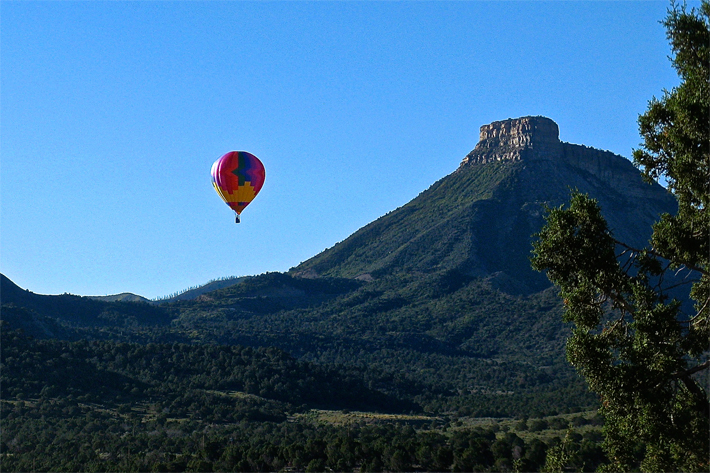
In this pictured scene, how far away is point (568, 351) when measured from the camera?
1653 centimetres

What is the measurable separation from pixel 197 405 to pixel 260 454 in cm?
2162

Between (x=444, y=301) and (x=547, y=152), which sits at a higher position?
(x=547, y=152)

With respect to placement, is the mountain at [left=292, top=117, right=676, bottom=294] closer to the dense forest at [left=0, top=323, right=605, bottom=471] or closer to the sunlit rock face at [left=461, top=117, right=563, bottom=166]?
the sunlit rock face at [left=461, top=117, right=563, bottom=166]

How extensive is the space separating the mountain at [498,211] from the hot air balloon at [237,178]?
219 feet

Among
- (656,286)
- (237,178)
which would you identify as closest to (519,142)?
(237,178)

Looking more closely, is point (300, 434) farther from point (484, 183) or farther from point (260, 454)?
point (484, 183)

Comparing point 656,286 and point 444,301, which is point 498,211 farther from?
point 656,286

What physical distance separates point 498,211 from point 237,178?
87379 mm

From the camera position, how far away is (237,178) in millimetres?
48531

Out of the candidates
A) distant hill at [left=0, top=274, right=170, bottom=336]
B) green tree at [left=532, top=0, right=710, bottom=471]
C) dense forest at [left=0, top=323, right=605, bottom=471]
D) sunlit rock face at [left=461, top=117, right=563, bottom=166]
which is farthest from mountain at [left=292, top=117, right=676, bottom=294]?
green tree at [left=532, top=0, right=710, bottom=471]

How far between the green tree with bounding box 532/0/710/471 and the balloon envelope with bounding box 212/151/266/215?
3282 cm

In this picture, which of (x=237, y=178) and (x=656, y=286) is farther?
(x=237, y=178)

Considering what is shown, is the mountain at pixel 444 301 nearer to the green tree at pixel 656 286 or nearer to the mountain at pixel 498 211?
the mountain at pixel 498 211

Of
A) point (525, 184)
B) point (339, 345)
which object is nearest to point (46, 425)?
point (339, 345)
